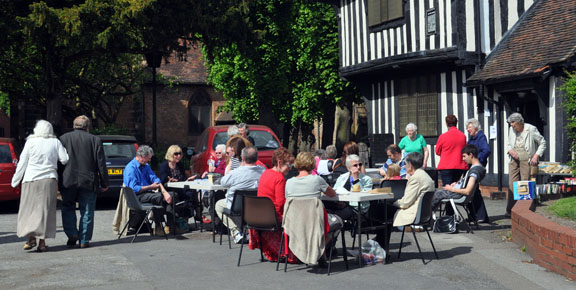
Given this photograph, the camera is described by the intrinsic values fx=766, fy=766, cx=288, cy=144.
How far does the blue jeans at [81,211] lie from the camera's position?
1071 centimetres

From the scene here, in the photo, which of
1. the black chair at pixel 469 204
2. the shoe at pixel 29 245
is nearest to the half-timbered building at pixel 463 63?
the black chair at pixel 469 204

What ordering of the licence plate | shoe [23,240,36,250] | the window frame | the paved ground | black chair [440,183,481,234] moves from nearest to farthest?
1. the paved ground
2. shoe [23,240,36,250]
3. black chair [440,183,481,234]
4. the licence plate
5. the window frame

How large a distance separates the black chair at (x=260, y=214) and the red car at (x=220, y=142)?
7.77 meters

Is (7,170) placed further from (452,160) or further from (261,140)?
(452,160)

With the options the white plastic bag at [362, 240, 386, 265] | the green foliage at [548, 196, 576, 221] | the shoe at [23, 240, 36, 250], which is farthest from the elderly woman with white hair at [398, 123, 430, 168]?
the shoe at [23, 240, 36, 250]

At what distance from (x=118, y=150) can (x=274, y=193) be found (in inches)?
352

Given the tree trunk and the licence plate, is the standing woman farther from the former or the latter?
the tree trunk

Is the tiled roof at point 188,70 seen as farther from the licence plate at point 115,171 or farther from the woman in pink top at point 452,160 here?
the woman in pink top at point 452,160

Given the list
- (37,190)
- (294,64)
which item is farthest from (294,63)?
(37,190)

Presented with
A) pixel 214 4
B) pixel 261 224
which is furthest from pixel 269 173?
pixel 214 4

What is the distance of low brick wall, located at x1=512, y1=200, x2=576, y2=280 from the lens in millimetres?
7793

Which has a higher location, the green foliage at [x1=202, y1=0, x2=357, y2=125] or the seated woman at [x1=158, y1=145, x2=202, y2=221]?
the green foliage at [x1=202, y1=0, x2=357, y2=125]

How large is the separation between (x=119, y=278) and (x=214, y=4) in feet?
47.7

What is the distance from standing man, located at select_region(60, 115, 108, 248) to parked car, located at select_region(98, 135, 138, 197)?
5559 millimetres
